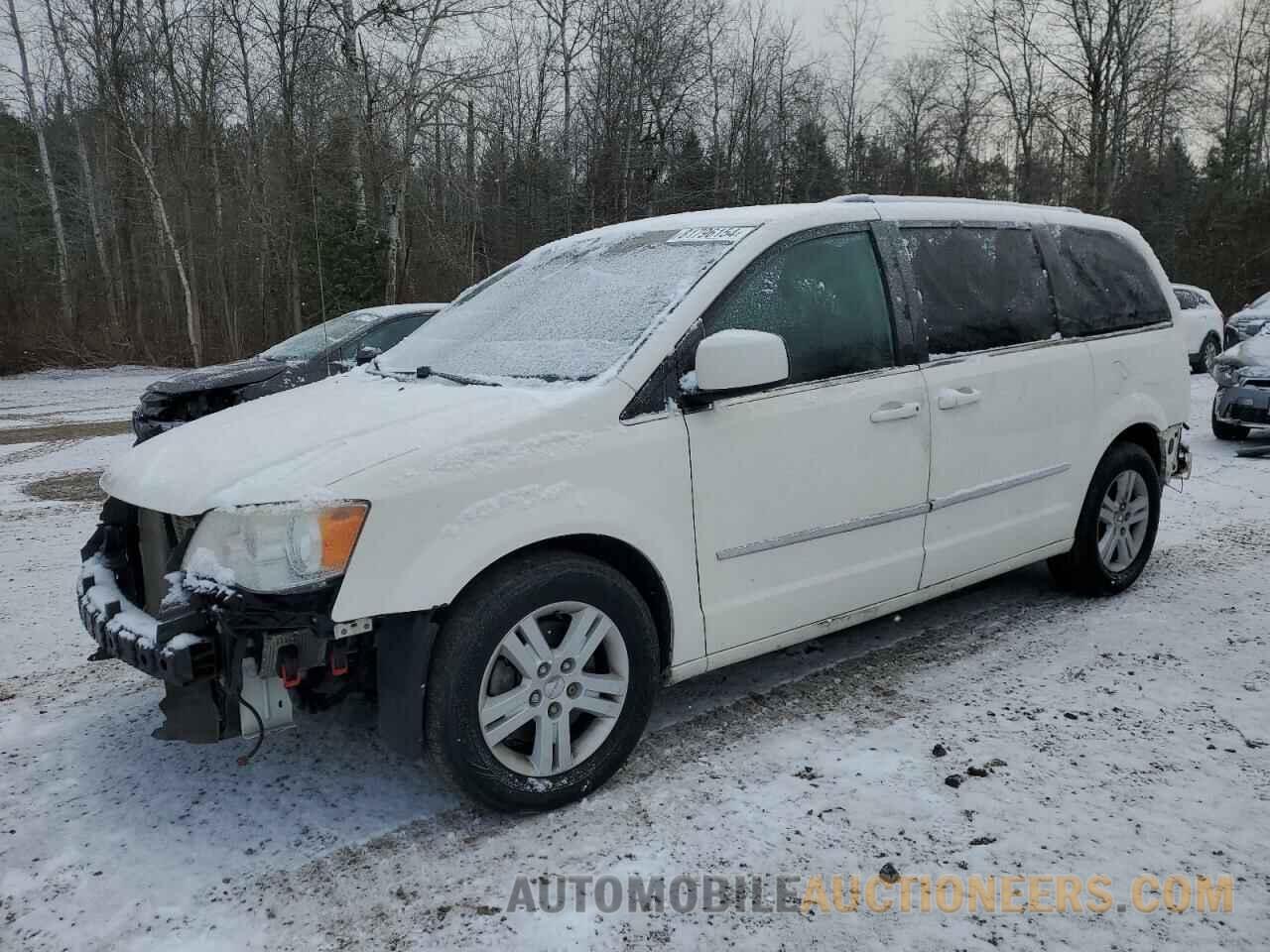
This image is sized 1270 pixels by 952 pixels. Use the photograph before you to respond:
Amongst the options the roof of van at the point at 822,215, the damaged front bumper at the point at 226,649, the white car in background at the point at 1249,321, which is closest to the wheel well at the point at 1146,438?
the roof of van at the point at 822,215

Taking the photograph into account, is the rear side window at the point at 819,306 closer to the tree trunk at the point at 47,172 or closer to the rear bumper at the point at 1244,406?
the rear bumper at the point at 1244,406

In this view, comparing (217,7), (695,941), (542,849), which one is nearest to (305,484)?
(542,849)

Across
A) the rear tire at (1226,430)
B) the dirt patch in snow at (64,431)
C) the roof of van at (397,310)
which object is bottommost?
the rear tire at (1226,430)

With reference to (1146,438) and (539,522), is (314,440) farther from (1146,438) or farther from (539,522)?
(1146,438)

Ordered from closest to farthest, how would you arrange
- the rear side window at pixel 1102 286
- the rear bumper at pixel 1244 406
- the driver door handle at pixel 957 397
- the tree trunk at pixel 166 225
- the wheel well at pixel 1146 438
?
the driver door handle at pixel 957 397 < the rear side window at pixel 1102 286 < the wheel well at pixel 1146 438 < the rear bumper at pixel 1244 406 < the tree trunk at pixel 166 225

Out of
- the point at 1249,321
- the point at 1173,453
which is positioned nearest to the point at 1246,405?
the point at 1173,453

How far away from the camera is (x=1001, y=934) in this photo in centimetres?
227

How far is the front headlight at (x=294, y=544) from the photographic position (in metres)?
2.42

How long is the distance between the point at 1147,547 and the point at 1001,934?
3249 millimetres

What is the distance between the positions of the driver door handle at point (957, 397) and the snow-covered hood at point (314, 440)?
156 cm

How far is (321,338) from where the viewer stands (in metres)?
9.23

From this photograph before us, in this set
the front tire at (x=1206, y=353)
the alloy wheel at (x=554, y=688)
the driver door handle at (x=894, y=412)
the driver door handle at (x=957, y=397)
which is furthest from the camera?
the front tire at (x=1206, y=353)

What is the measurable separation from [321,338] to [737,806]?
300 inches

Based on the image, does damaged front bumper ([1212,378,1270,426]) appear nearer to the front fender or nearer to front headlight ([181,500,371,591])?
the front fender
